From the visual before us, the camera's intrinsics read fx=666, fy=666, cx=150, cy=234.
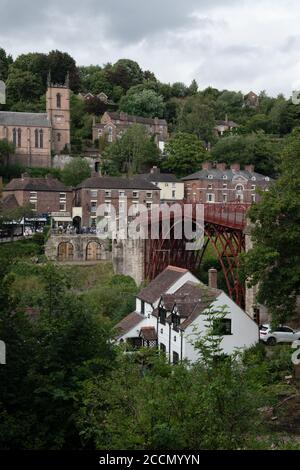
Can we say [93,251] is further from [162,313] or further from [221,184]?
[162,313]

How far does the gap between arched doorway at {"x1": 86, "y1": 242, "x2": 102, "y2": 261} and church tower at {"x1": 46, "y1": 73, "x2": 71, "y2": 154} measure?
2763cm

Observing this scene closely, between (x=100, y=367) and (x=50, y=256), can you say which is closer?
(x=100, y=367)

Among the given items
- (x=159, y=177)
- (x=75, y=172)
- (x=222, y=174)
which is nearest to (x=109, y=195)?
(x=159, y=177)

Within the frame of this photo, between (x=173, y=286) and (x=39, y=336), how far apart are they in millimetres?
16398

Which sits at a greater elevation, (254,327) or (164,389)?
(164,389)

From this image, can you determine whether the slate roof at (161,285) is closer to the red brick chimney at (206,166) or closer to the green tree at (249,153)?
the red brick chimney at (206,166)

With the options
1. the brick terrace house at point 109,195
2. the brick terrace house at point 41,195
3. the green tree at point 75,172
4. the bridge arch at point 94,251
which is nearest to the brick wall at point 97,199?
the brick terrace house at point 109,195

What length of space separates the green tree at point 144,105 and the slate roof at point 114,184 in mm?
34708

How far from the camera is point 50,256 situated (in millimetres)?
53219

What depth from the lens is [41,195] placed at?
202ft

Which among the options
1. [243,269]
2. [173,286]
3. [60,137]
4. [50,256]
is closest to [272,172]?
[60,137]

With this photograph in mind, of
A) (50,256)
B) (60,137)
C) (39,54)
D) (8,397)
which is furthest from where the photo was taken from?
(39,54)

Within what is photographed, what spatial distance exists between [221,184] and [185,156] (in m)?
6.91
